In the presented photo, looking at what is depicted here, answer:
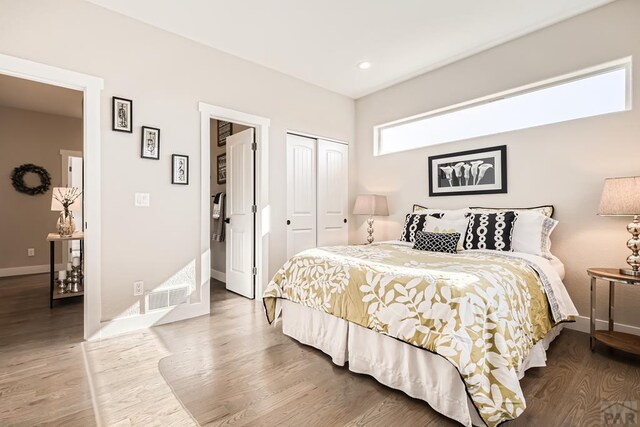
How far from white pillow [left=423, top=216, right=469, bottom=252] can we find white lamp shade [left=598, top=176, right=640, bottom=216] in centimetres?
101

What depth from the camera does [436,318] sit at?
1.60 m

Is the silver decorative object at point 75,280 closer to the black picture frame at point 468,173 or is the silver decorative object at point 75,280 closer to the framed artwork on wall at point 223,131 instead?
the framed artwork on wall at point 223,131

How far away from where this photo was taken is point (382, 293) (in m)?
1.88

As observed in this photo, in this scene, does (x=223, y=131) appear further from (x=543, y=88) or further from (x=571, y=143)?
(x=571, y=143)

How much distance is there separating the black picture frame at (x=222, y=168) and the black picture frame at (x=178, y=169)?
1.71 metres

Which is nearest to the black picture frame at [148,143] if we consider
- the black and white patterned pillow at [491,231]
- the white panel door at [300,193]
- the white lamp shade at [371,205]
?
the white panel door at [300,193]

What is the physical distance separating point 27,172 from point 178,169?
401 centimetres

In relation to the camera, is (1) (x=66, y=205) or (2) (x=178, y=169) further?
(1) (x=66, y=205)

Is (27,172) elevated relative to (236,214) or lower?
elevated

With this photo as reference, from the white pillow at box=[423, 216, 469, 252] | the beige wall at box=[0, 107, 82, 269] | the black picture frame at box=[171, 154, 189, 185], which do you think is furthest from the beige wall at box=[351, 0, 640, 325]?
the beige wall at box=[0, 107, 82, 269]

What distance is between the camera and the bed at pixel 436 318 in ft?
4.81

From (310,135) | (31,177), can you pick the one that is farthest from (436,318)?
(31,177)

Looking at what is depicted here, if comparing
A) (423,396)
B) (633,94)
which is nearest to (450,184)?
(633,94)

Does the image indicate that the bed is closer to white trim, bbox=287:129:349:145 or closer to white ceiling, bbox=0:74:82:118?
white trim, bbox=287:129:349:145
